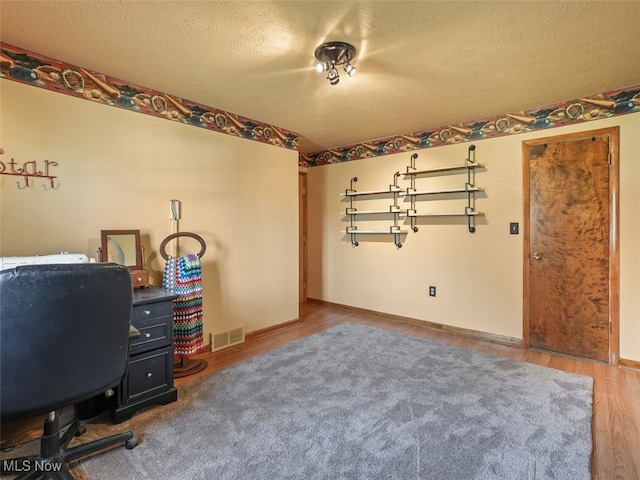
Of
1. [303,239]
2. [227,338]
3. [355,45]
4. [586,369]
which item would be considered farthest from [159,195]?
[586,369]

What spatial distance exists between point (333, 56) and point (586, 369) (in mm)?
3172

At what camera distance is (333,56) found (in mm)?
2057

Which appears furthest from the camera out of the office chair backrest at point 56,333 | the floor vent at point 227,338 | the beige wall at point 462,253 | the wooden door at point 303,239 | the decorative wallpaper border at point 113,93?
the wooden door at point 303,239

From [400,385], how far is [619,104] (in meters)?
2.94

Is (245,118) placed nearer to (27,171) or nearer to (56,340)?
(27,171)

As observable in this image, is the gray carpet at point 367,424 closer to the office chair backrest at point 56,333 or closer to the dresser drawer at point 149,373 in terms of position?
the dresser drawer at point 149,373

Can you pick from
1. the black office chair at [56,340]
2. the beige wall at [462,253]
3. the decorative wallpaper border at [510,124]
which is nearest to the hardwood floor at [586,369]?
the beige wall at [462,253]

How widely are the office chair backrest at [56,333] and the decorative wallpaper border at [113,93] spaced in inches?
68.8

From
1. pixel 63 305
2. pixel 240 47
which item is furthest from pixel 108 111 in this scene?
pixel 63 305

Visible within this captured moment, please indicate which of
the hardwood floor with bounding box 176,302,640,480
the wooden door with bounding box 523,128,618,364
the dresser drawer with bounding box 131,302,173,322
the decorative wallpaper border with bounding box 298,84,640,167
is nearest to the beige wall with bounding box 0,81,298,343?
the hardwood floor with bounding box 176,302,640,480

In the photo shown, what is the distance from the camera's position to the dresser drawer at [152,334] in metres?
2.04

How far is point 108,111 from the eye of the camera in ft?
8.11

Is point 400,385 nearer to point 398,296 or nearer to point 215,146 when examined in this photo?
point 398,296

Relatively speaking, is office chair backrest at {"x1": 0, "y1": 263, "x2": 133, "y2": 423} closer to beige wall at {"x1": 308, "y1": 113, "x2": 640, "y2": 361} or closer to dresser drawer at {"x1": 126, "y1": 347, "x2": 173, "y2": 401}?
dresser drawer at {"x1": 126, "y1": 347, "x2": 173, "y2": 401}
